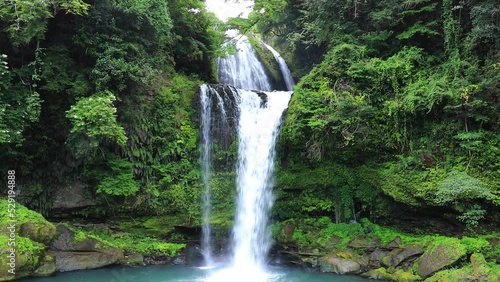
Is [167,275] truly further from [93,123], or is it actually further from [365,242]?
[365,242]

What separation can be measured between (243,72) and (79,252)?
1242cm

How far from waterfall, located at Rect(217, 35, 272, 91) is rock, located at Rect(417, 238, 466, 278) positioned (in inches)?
463

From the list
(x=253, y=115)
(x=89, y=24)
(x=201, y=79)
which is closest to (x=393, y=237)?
(x=253, y=115)

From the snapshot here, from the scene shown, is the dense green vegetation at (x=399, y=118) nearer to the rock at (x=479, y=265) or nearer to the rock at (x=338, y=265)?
the rock at (x=479, y=265)

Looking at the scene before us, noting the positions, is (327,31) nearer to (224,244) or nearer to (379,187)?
(379,187)

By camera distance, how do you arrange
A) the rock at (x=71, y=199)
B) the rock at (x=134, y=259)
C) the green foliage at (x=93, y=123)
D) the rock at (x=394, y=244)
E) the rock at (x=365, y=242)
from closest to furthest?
the green foliage at (x=93, y=123) < the rock at (x=394, y=244) < the rock at (x=365, y=242) < the rock at (x=134, y=259) < the rock at (x=71, y=199)

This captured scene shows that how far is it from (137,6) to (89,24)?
1.57 meters

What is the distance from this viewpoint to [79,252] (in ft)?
33.6

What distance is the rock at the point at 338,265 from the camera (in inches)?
397

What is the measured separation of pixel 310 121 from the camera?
11.3 meters

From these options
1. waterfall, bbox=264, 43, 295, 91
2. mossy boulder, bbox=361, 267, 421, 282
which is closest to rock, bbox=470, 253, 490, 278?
mossy boulder, bbox=361, 267, 421, 282

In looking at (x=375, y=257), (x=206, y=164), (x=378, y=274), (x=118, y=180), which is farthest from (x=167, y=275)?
(x=375, y=257)

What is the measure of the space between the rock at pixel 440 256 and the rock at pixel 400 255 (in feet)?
1.11

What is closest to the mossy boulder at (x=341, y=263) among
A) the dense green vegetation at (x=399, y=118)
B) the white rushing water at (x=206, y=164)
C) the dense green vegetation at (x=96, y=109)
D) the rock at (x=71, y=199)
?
the dense green vegetation at (x=399, y=118)
